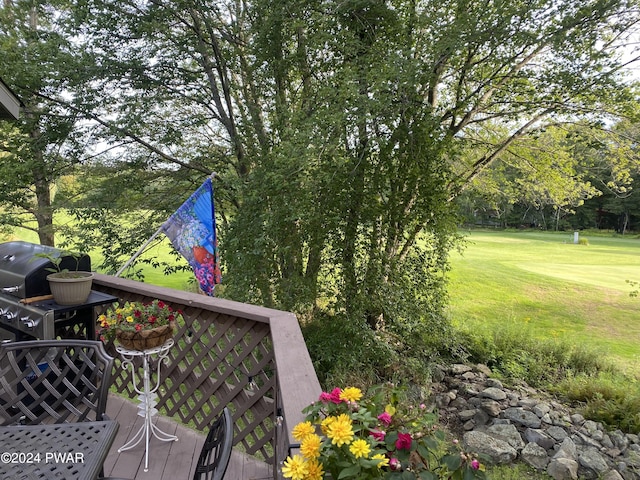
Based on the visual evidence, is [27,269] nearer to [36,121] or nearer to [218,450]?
[218,450]

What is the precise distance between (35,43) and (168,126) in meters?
2.01

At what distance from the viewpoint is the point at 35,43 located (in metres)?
5.90

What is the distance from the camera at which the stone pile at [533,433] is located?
4141 millimetres

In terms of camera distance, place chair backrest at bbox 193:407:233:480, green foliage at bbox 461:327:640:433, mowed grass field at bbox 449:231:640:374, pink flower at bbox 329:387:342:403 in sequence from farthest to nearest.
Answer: mowed grass field at bbox 449:231:640:374 < green foliage at bbox 461:327:640:433 < pink flower at bbox 329:387:342:403 < chair backrest at bbox 193:407:233:480

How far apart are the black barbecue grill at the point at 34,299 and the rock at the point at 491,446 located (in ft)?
12.2

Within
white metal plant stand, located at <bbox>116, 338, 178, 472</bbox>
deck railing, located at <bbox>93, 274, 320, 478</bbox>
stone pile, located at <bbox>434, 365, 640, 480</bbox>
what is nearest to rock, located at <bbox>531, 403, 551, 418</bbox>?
stone pile, located at <bbox>434, 365, 640, 480</bbox>

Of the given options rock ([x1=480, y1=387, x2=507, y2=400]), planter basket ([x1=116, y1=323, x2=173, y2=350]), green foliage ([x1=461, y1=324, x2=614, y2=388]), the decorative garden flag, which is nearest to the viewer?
planter basket ([x1=116, y1=323, x2=173, y2=350])

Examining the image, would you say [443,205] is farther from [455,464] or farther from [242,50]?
[455,464]

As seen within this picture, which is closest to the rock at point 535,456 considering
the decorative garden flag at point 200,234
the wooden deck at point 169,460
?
the wooden deck at point 169,460

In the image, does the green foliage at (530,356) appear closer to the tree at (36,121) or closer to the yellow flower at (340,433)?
the yellow flower at (340,433)

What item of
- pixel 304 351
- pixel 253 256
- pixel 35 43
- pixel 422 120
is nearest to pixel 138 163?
pixel 35 43

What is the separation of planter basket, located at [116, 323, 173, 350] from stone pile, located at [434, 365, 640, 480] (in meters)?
3.35

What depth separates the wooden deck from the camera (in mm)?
2082

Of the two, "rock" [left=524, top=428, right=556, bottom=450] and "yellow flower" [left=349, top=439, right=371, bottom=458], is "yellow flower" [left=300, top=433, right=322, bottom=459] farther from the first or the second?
"rock" [left=524, top=428, right=556, bottom=450]
